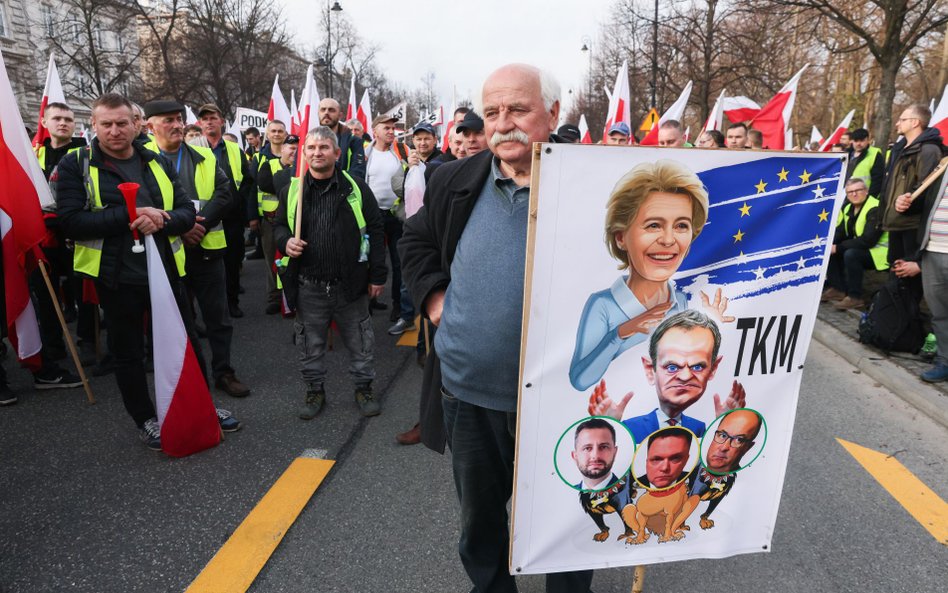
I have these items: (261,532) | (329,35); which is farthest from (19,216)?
(329,35)

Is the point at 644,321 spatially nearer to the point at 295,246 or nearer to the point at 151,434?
the point at 295,246

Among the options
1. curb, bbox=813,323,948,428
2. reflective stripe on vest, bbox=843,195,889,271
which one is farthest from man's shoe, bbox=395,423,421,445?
reflective stripe on vest, bbox=843,195,889,271

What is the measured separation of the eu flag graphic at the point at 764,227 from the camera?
161 cm

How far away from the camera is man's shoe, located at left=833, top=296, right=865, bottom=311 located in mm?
6707

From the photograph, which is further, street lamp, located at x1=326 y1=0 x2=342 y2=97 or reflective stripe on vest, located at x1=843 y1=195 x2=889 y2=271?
street lamp, located at x1=326 y1=0 x2=342 y2=97

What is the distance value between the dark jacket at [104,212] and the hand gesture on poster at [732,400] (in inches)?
125

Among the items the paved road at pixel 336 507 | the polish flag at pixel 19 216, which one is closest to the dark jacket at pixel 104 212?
the polish flag at pixel 19 216

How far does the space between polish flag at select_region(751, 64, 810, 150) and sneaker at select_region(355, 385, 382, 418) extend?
20.5ft

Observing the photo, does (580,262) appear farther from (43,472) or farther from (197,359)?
(43,472)

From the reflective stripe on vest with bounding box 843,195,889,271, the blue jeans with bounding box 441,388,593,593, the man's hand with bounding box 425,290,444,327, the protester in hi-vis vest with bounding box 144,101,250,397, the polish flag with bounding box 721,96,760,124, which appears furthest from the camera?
the polish flag with bounding box 721,96,760,124

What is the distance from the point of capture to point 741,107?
31.1 feet

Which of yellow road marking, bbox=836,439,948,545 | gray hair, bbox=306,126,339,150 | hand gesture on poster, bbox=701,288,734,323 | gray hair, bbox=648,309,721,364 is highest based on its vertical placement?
gray hair, bbox=306,126,339,150

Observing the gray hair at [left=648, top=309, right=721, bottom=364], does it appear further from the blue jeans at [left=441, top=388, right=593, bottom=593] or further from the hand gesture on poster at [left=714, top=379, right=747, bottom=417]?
the blue jeans at [left=441, top=388, right=593, bottom=593]

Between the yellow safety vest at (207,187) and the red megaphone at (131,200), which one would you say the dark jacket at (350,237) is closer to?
the yellow safety vest at (207,187)
